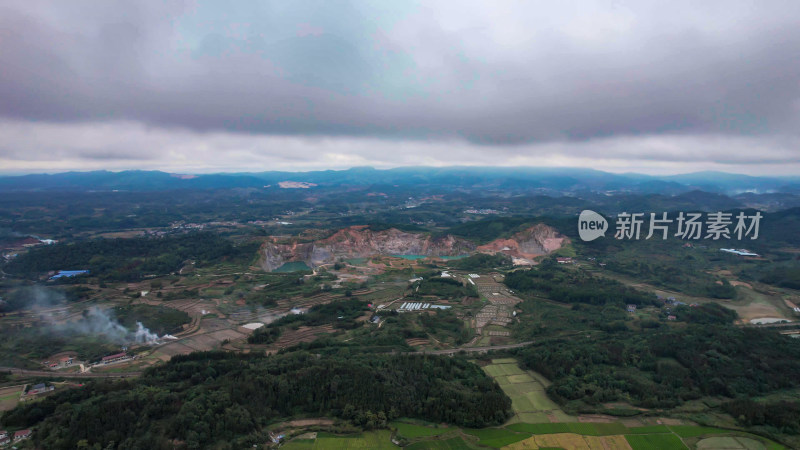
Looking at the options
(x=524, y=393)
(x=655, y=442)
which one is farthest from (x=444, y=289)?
(x=655, y=442)

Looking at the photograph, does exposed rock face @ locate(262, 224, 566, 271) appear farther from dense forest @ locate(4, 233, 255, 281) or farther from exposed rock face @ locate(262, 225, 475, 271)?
dense forest @ locate(4, 233, 255, 281)

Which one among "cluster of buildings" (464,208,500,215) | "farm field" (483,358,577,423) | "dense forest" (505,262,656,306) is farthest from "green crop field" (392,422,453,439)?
"cluster of buildings" (464,208,500,215)

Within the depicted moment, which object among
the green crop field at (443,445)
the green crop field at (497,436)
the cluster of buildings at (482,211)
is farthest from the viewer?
the cluster of buildings at (482,211)

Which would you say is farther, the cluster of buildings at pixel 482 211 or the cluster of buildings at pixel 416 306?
the cluster of buildings at pixel 482 211

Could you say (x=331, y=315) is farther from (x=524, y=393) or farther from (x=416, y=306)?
(x=524, y=393)

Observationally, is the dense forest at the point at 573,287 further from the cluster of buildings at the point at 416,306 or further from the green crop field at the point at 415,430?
the green crop field at the point at 415,430

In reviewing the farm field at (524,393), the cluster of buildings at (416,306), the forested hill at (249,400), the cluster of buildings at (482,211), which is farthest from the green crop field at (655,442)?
the cluster of buildings at (482,211)

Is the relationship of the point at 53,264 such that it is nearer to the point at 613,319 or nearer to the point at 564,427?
the point at 564,427

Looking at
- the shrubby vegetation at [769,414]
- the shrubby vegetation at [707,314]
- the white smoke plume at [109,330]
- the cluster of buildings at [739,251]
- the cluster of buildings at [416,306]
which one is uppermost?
the cluster of buildings at [739,251]
